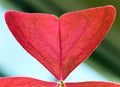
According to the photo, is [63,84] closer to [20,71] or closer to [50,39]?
[50,39]

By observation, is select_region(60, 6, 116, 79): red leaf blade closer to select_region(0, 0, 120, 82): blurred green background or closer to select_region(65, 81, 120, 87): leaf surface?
select_region(65, 81, 120, 87): leaf surface

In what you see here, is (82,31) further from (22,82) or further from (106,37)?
(106,37)

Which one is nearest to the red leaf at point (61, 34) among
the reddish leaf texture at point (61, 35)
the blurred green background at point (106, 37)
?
the reddish leaf texture at point (61, 35)

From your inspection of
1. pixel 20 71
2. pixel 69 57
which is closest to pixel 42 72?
pixel 20 71

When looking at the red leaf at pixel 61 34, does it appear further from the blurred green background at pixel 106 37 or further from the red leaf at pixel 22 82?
the blurred green background at pixel 106 37

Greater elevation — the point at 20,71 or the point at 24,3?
the point at 24,3

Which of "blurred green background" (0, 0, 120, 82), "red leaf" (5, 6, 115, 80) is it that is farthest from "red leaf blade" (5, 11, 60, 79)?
"blurred green background" (0, 0, 120, 82)
